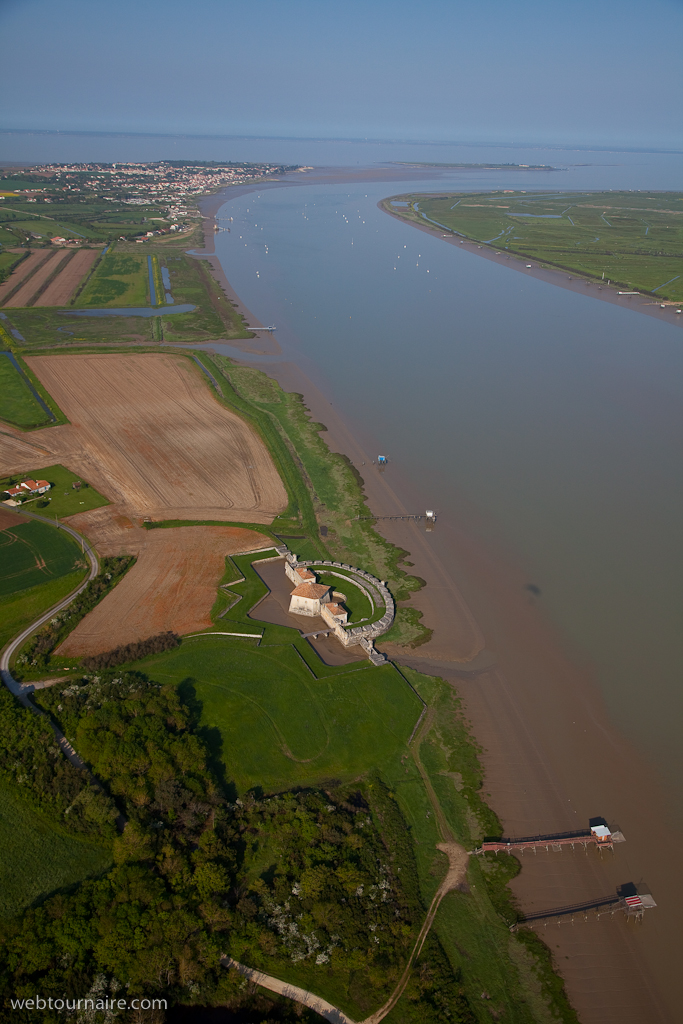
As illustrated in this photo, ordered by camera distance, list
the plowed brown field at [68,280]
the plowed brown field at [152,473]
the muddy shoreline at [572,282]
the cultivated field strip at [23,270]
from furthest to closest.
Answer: the muddy shoreline at [572,282]
the cultivated field strip at [23,270]
the plowed brown field at [68,280]
the plowed brown field at [152,473]

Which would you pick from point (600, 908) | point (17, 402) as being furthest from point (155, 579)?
point (17, 402)

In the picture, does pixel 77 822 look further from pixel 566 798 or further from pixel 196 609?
pixel 566 798

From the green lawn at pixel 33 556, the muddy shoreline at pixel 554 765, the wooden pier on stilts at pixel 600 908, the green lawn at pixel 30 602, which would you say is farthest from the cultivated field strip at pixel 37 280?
the wooden pier on stilts at pixel 600 908

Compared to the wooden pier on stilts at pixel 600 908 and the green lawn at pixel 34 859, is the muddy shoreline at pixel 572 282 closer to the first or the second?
the wooden pier on stilts at pixel 600 908

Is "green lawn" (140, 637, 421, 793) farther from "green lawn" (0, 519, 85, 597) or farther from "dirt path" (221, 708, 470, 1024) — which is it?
"green lawn" (0, 519, 85, 597)

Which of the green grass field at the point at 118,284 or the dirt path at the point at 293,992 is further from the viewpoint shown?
the green grass field at the point at 118,284

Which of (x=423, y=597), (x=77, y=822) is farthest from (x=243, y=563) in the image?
(x=77, y=822)
